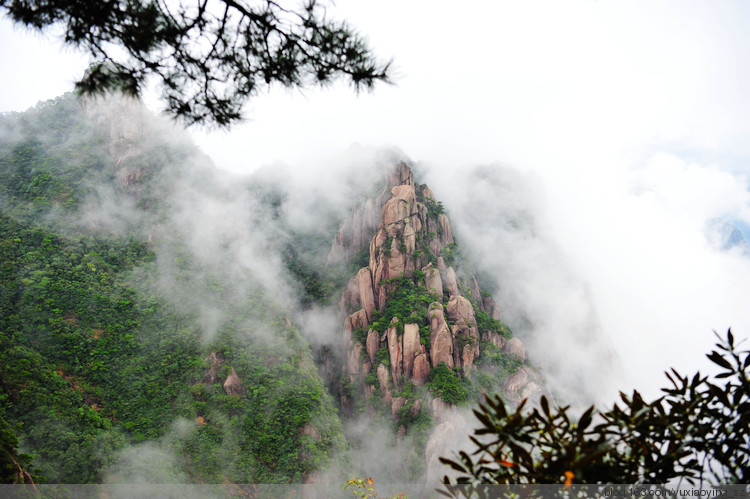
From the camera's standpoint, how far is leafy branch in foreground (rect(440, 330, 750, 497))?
1438 millimetres

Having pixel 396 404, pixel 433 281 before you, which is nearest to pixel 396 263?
pixel 433 281

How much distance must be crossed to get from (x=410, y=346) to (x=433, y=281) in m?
7.28

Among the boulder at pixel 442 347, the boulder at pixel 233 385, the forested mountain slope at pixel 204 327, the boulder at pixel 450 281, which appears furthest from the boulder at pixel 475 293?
the boulder at pixel 233 385

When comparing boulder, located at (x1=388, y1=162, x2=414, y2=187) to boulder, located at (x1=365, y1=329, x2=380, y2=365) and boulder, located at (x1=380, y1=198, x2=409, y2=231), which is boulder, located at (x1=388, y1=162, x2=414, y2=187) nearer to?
boulder, located at (x1=380, y1=198, x2=409, y2=231)

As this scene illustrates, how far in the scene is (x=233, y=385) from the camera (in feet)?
81.5

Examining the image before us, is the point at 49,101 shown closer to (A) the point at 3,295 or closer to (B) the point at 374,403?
(A) the point at 3,295

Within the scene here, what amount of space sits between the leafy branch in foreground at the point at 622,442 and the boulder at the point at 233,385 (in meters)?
26.7

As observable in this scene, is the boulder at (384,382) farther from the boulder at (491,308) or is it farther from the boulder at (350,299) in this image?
the boulder at (491,308)

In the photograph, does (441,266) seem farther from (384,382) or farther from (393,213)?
(384,382)

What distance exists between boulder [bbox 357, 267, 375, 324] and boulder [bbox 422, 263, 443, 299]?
5468 millimetres

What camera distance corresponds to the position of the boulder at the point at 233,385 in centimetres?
2454

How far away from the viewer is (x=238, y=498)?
766 inches

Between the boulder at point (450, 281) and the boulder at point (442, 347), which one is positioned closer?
the boulder at point (442, 347)

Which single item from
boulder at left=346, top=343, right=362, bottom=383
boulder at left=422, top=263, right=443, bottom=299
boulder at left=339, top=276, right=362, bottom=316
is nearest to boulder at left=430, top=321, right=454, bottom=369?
boulder at left=422, top=263, right=443, bottom=299
